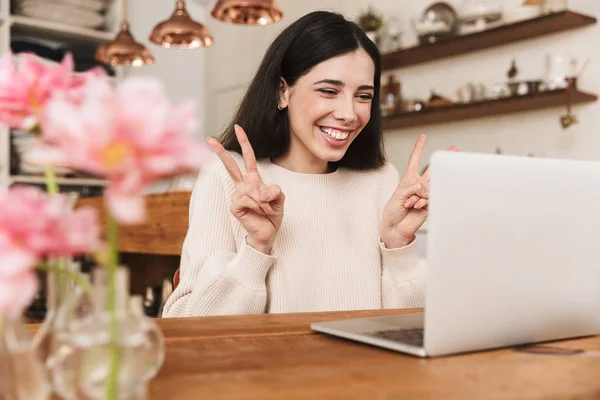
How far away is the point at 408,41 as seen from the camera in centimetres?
325

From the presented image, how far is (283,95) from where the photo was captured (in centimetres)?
169

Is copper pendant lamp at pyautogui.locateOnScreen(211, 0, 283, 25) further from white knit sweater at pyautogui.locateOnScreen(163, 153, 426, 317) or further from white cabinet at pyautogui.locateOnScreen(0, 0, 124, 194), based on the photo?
white cabinet at pyautogui.locateOnScreen(0, 0, 124, 194)

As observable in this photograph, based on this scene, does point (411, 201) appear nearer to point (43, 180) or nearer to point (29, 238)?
point (29, 238)

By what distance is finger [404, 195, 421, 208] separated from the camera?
1.44 meters

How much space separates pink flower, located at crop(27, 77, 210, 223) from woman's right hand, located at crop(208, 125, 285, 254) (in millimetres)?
805

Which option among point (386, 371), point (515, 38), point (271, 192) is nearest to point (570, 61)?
point (515, 38)

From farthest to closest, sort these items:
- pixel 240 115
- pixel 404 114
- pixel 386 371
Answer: pixel 404 114
pixel 240 115
pixel 386 371

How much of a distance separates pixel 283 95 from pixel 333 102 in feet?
0.59

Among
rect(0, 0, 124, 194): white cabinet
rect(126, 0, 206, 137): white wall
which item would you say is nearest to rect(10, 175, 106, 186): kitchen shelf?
rect(0, 0, 124, 194): white cabinet

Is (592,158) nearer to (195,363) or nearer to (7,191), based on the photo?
(195,363)

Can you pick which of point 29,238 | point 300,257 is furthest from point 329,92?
point 29,238

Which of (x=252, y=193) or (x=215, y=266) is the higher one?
(x=252, y=193)

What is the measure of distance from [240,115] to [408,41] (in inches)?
69.6

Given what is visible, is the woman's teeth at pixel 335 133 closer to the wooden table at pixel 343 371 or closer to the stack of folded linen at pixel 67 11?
the wooden table at pixel 343 371
